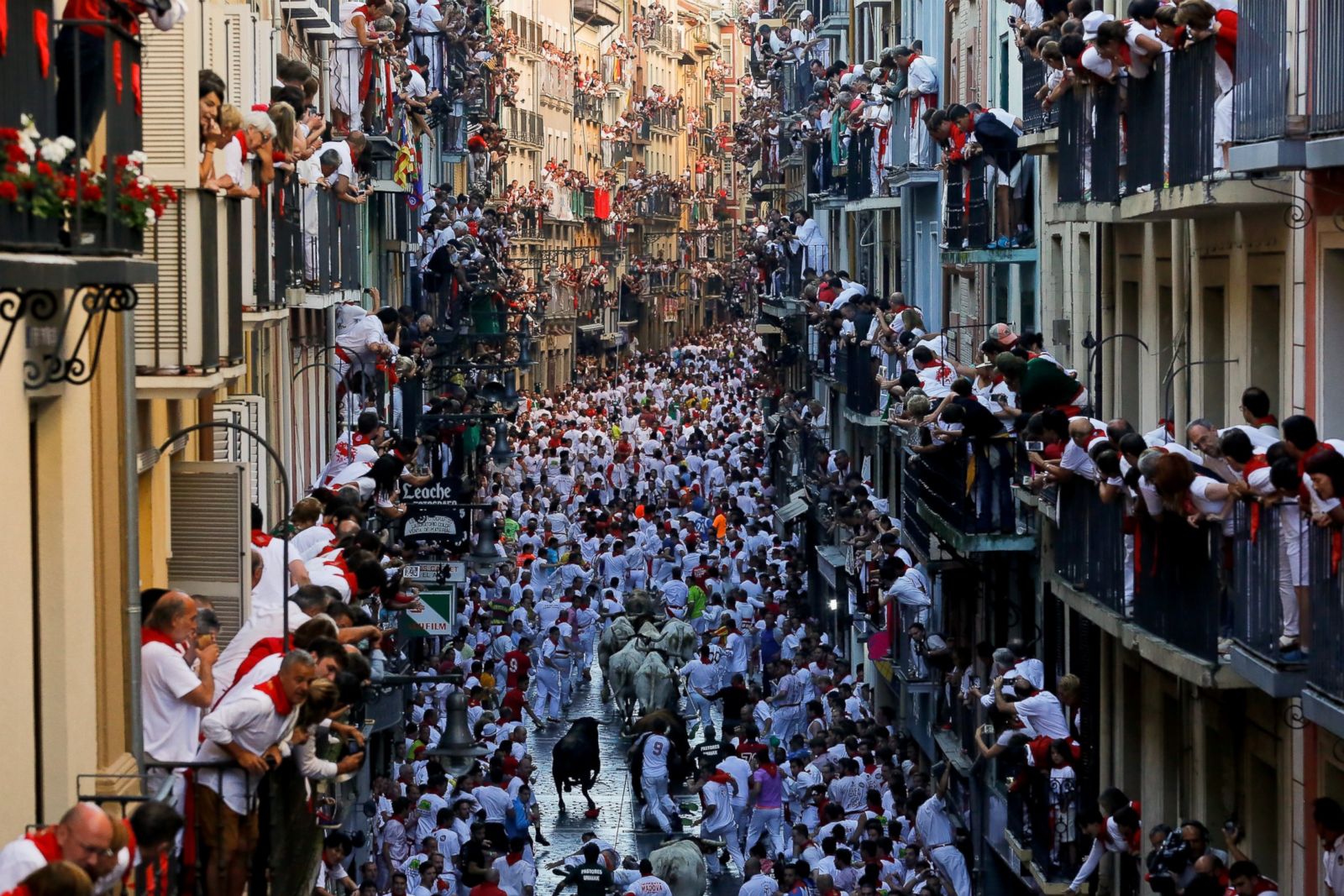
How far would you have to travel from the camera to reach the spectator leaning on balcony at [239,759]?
12.8 metres

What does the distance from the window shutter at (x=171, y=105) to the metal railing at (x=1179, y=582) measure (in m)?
6.30

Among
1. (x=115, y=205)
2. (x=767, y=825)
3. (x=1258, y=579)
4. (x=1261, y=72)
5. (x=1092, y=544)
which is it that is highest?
(x=1261, y=72)

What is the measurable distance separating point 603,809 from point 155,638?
19.1 metres

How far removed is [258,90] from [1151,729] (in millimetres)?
8241

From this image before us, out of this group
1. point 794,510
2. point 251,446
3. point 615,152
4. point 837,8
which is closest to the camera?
point 251,446

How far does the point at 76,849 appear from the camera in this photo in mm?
9195

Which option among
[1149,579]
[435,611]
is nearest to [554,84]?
[435,611]

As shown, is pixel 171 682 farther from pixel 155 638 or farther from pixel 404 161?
pixel 404 161

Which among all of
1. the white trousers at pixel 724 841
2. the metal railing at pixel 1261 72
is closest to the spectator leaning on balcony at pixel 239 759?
the metal railing at pixel 1261 72

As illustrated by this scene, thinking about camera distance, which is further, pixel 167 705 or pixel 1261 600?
pixel 1261 600

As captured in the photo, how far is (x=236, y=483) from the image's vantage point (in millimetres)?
16094

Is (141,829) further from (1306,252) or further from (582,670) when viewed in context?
(582,670)

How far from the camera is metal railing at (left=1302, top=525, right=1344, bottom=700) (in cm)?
1296

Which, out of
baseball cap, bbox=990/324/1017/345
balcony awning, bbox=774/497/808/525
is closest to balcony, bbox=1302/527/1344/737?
baseball cap, bbox=990/324/1017/345
